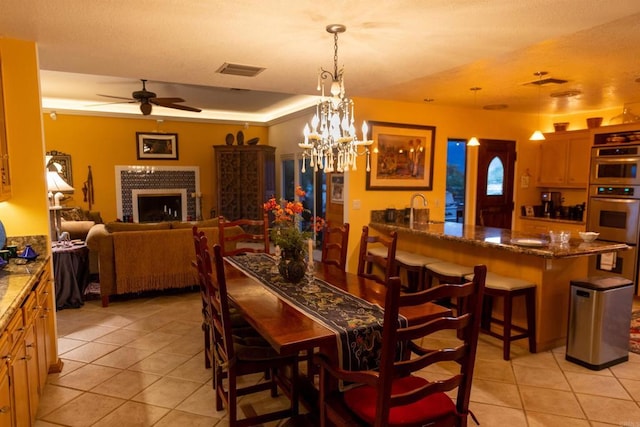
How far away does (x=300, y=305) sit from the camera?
222 cm

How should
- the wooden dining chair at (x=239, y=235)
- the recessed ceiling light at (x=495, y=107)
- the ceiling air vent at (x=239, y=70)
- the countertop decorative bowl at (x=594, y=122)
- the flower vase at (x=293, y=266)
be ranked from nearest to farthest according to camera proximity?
the flower vase at (x=293, y=266)
the ceiling air vent at (x=239, y=70)
the wooden dining chair at (x=239, y=235)
the recessed ceiling light at (x=495, y=107)
the countertop decorative bowl at (x=594, y=122)

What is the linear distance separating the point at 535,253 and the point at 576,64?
1743 millimetres

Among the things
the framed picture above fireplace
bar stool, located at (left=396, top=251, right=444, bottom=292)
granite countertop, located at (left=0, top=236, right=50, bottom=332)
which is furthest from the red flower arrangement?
the framed picture above fireplace

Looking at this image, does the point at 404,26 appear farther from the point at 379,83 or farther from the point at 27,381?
the point at 27,381

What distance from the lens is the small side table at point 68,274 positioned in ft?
14.5

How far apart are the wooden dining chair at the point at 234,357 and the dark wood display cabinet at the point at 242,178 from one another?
583cm

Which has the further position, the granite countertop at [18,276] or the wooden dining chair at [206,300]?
the wooden dining chair at [206,300]

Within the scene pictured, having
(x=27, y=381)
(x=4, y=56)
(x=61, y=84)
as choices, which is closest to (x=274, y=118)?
(x=61, y=84)

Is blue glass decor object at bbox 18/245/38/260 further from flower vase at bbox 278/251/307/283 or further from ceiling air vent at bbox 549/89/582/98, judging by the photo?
ceiling air vent at bbox 549/89/582/98

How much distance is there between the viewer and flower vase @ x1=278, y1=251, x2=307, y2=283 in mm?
2639

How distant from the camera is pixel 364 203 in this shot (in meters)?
5.10

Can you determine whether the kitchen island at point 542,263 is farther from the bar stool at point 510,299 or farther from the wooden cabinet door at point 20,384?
the wooden cabinet door at point 20,384

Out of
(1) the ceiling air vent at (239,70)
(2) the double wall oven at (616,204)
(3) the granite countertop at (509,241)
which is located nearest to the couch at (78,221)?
(1) the ceiling air vent at (239,70)

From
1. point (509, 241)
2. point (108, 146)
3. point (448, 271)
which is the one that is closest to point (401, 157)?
point (448, 271)
